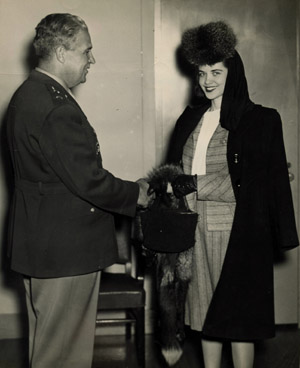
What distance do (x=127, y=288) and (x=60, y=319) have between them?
3.66 feet

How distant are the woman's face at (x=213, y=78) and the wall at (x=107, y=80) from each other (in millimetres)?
1207

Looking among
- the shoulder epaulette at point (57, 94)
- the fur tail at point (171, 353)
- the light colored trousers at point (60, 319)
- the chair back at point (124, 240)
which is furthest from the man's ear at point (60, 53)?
the chair back at point (124, 240)

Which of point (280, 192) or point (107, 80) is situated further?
point (107, 80)

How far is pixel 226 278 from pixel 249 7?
6.92ft

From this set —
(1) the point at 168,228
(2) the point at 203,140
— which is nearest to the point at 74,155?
(1) the point at 168,228

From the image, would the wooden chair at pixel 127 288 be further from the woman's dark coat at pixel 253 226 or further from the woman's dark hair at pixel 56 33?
the woman's dark hair at pixel 56 33

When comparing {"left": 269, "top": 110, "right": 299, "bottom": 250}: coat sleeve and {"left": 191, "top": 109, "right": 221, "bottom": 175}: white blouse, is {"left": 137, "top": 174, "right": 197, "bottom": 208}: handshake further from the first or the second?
{"left": 269, "top": 110, "right": 299, "bottom": 250}: coat sleeve

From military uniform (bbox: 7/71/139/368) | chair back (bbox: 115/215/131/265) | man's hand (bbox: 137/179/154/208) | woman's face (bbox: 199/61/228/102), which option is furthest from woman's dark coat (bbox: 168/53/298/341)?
chair back (bbox: 115/215/131/265)

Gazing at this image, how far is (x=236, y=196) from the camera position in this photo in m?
2.56

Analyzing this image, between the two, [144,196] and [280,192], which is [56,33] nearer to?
[144,196]

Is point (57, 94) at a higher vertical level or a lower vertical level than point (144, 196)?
higher

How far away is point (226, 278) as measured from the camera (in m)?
2.57

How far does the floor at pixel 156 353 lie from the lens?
3.36m

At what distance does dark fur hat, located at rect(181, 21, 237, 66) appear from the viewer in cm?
251
